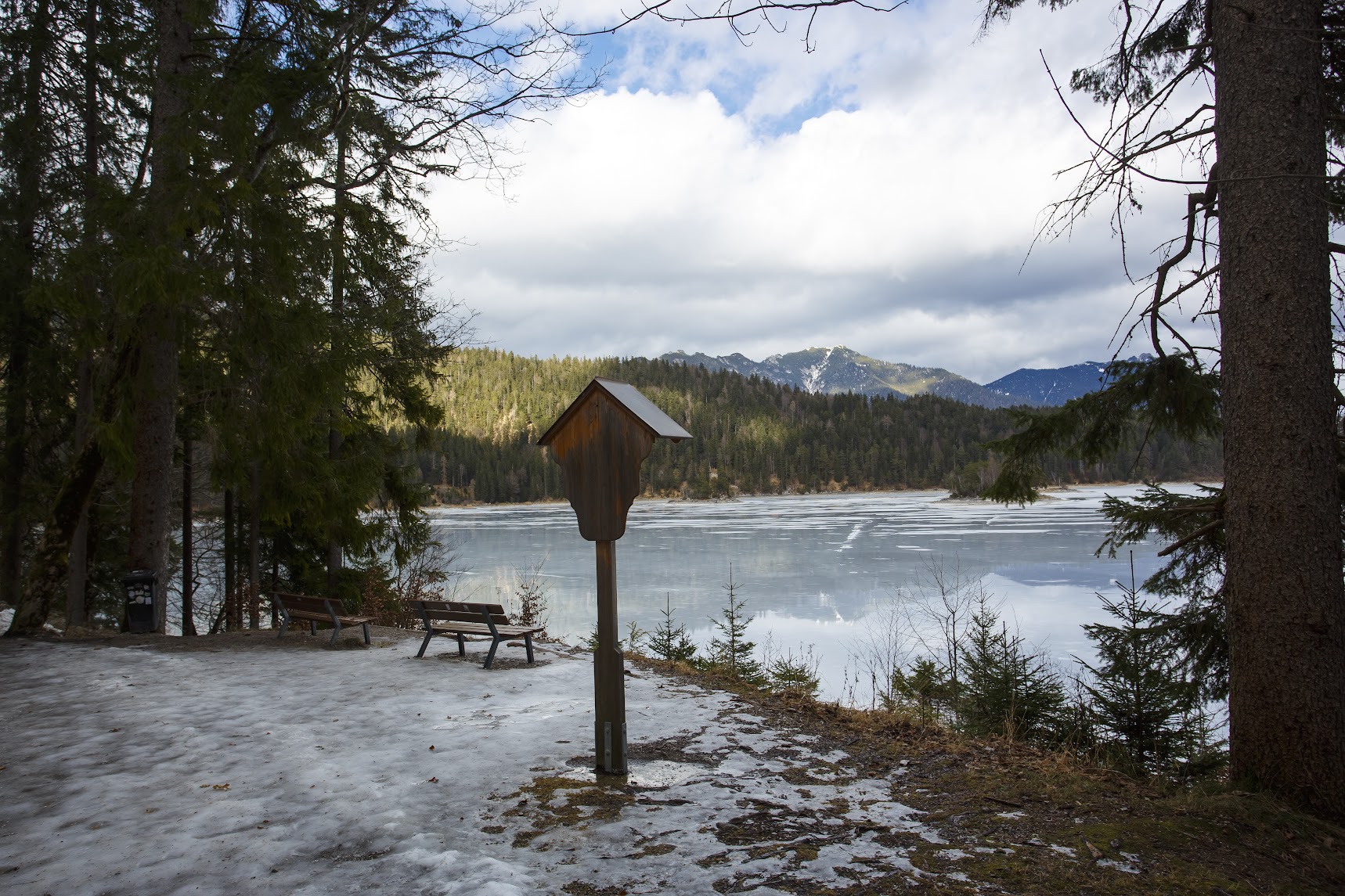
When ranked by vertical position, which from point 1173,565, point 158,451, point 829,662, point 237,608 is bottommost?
point 829,662

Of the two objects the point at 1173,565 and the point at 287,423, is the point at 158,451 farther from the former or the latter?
the point at 1173,565

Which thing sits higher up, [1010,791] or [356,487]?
[356,487]

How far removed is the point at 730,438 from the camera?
132 metres

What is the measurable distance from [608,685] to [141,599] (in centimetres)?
730

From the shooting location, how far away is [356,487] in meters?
12.0

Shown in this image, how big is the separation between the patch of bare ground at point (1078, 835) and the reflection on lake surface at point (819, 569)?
18.9 feet

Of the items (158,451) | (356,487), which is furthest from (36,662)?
(356,487)

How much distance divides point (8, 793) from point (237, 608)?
9.65m

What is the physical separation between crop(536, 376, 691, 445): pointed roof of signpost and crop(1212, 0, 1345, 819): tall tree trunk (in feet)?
9.64

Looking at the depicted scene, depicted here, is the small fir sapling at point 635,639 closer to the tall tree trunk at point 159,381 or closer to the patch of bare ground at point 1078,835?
the tall tree trunk at point 159,381

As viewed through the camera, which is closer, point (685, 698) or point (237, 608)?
point (685, 698)

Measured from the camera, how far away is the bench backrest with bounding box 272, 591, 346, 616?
908cm

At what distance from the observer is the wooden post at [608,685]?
444 centimetres

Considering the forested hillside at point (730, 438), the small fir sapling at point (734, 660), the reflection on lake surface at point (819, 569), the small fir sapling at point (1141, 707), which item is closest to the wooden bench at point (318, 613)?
the small fir sapling at point (734, 660)
